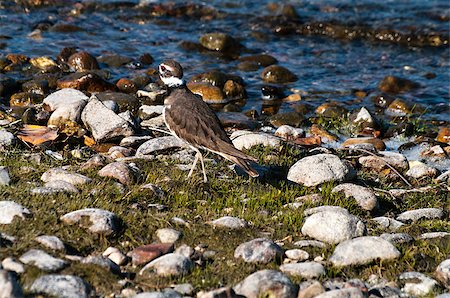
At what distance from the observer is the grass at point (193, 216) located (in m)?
5.69

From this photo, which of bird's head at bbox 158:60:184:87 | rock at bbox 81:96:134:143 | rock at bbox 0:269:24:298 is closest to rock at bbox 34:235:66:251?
rock at bbox 0:269:24:298

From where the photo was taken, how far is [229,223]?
21.8 feet

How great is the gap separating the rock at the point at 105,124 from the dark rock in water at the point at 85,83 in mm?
3124

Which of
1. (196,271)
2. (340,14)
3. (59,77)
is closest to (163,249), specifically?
(196,271)

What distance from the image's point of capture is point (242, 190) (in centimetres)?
766

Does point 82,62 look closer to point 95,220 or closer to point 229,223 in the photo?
point 229,223

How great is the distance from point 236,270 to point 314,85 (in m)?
9.62

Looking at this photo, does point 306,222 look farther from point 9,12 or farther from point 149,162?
point 9,12

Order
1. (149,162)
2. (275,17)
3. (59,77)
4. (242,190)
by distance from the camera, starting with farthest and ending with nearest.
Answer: (275,17)
(59,77)
(149,162)
(242,190)

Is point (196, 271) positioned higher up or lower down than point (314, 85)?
higher up

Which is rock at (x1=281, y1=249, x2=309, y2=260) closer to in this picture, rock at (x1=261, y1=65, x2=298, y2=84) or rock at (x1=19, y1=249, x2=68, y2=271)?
rock at (x1=19, y1=249, x2=68, y2=271)

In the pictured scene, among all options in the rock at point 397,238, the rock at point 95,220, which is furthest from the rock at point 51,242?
the rock at point 397,238

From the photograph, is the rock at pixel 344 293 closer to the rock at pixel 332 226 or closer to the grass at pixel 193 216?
the grass at pixel 193 216

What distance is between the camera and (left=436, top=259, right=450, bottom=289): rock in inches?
232
